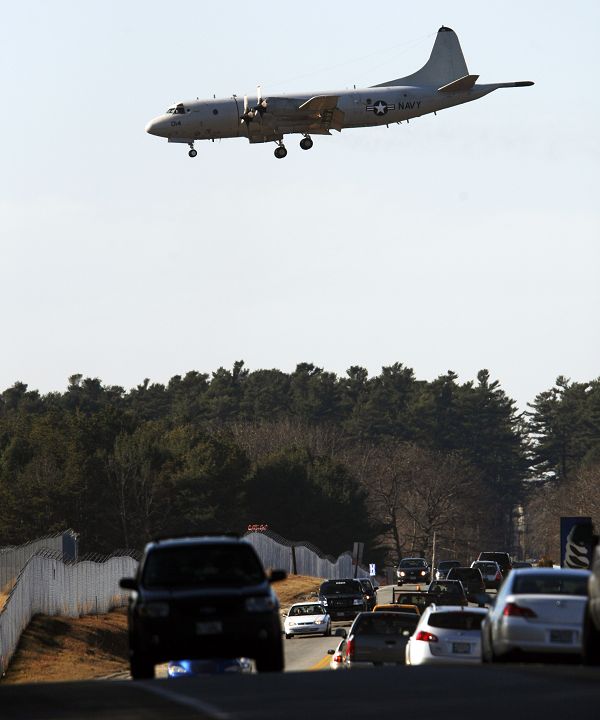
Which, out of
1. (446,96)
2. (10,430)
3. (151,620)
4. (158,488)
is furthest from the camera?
(10,430)

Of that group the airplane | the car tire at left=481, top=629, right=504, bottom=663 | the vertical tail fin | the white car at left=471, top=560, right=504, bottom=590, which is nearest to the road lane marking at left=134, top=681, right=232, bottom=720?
the car tire at left=481, top=629, right=504, bottom=663

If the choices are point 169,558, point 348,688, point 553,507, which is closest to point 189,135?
point 169,558

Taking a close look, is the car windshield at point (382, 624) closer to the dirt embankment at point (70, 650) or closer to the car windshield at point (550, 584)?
the dirt embankment at point (70, 650)

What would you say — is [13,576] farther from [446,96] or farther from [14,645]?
[446,96]

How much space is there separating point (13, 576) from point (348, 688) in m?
42.4

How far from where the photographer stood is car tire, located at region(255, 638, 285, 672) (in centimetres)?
1964

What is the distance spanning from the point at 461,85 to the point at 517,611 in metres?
51.9

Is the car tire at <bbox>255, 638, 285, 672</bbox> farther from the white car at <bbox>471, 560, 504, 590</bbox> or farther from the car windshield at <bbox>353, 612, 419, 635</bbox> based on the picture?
the white car at <bbox>471, 560, 504, 590</bbox>

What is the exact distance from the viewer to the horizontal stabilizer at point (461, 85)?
69.6 m

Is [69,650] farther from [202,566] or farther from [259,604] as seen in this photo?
[259,604]

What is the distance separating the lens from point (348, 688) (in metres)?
15.8

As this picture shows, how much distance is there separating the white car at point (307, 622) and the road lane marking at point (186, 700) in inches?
1685

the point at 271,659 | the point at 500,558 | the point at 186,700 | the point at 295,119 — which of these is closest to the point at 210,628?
the point at 271,659

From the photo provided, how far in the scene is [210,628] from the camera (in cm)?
1933
